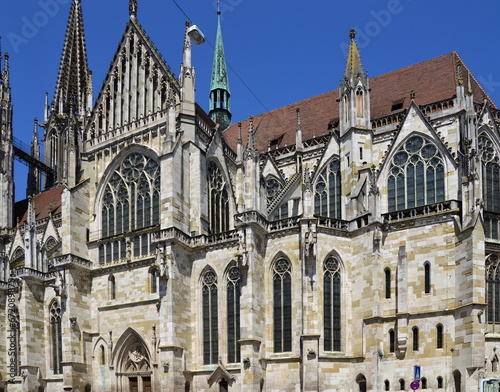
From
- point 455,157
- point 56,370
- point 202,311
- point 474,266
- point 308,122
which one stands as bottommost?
point 56,370

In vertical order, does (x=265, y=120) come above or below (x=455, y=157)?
above

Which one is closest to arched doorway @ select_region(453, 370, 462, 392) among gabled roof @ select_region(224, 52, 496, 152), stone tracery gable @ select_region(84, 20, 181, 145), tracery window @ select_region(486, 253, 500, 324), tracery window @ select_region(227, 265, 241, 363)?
tracery window @ select_region(486, 253, 500, 324)

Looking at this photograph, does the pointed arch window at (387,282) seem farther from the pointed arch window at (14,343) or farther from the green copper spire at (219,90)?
the green copper spire at (219,90)

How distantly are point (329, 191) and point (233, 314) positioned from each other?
7.54 metres

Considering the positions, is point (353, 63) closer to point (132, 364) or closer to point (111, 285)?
point (111, 285)

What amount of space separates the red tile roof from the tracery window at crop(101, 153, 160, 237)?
7819 mm

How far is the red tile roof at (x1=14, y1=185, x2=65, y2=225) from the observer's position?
137ft

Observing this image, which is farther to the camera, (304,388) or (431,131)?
(431,131)

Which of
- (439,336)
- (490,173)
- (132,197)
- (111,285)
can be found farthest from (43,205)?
(490,173)

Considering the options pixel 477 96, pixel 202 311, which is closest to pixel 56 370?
pixel 202 311

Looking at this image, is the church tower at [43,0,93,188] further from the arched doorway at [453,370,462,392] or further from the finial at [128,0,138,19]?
the arched doorway at [453,370,462,392]

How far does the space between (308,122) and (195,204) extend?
9.42 meters

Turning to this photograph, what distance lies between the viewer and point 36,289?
35094 mm

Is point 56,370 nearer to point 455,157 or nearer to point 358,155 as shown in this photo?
point 358,155
